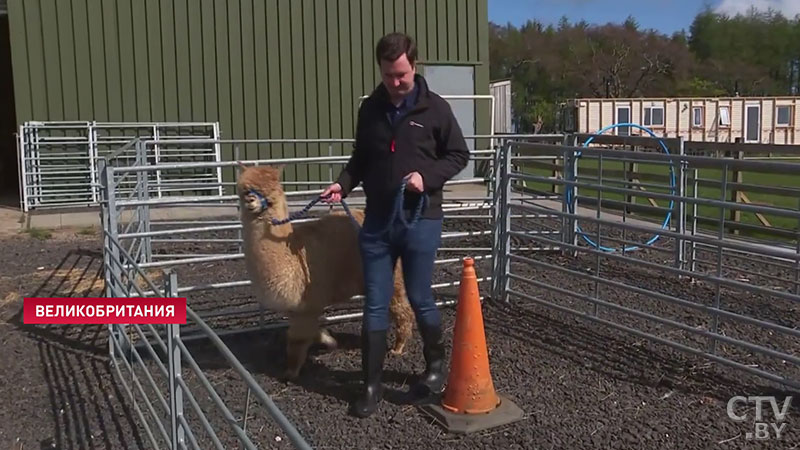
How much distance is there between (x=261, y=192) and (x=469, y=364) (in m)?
1.49

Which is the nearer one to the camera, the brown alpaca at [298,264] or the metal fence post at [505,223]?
the brown alpaca at [298,264]

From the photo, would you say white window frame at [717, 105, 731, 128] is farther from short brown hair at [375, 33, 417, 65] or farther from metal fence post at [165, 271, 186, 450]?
metal fence post at [165, 271, 186, 450]

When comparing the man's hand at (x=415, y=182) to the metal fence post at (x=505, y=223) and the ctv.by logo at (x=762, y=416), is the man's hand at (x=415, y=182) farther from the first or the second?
the metal fence post at (x=505, y=223)

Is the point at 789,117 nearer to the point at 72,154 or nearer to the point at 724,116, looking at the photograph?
the point at 724,116

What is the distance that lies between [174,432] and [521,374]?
96.2 inches

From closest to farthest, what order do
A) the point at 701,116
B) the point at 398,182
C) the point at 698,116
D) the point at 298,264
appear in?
the point at 398,182, the point at 298,264, the point at 701,116, the point at 698,116

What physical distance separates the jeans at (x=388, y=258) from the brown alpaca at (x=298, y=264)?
0.57 metres

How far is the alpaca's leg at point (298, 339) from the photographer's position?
4.88 metres

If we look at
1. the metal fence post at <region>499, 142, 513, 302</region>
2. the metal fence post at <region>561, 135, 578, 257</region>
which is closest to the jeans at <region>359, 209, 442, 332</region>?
the metal fence post at <region>499, 142, 513, 302</region>

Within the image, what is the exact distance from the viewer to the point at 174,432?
3.17m

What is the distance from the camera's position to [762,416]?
427 cm

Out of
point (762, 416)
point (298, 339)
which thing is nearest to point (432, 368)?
point (298, 339)

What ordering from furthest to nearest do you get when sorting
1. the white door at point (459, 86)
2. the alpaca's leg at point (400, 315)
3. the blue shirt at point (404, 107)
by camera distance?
the white door at point (459, 86), the alpaca's leg at point (400, 315), the blue shirt at point (404, 107)

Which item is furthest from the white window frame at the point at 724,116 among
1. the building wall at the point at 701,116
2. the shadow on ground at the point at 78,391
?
the shadow on ground at the point at 78,391
